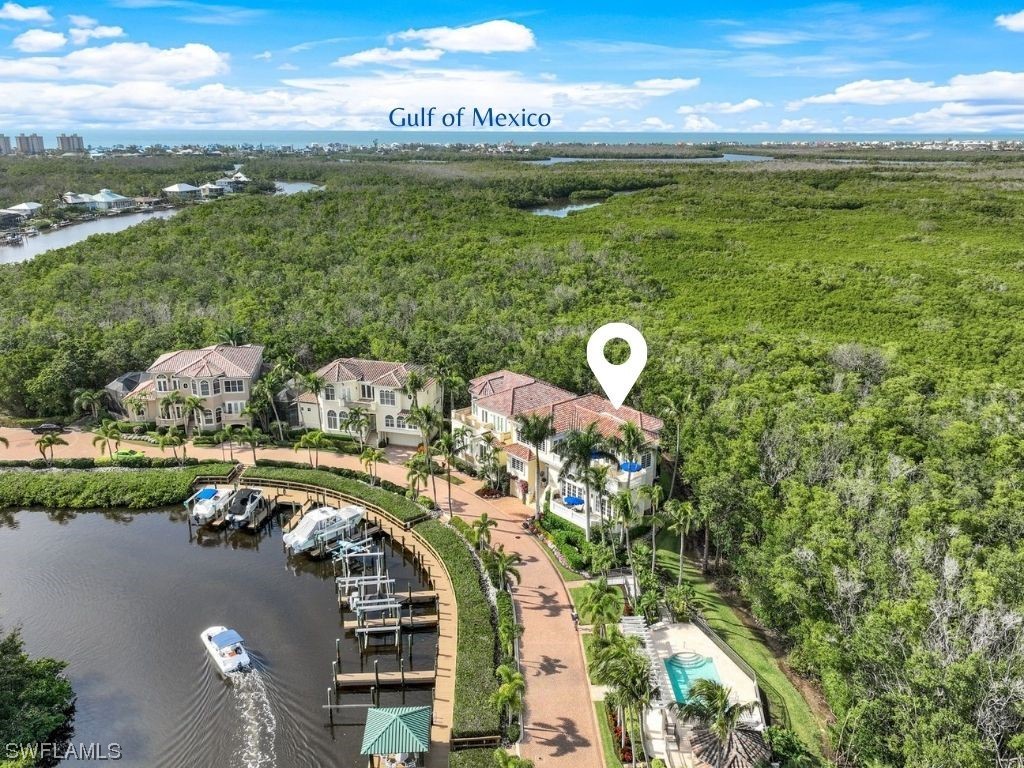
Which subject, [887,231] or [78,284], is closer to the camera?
[78,284]

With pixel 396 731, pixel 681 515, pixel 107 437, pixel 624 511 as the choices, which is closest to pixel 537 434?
pixel 624 511

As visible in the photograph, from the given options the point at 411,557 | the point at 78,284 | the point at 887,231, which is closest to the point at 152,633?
the point at 411,557

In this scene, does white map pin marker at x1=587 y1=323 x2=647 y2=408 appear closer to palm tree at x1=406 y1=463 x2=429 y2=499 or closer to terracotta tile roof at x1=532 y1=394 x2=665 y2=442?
terracotta tile roof at x1=532 y1=394 x2=665 y2=442

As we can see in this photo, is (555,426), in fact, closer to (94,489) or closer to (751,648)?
(751,648)

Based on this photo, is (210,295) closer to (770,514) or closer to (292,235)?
(292,235)

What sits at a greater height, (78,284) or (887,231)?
(887,231)

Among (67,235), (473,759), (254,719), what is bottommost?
(254,719)
